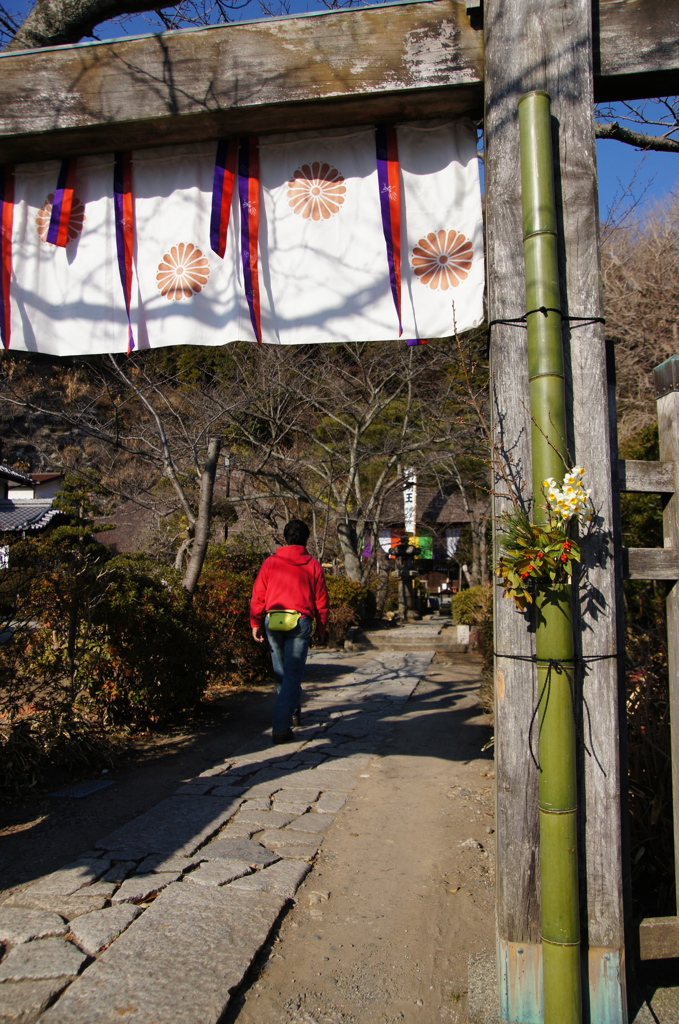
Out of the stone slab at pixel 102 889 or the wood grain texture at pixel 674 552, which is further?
the stone slab at pixel 102 889

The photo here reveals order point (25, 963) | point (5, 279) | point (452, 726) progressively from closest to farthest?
point (25, 963) → point (5, 279) → point (452, 726)

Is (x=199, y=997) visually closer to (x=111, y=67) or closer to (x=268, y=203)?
(x=268, y=203)

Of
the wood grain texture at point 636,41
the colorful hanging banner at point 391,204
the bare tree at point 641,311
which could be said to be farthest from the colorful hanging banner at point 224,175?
the bare tree at point 641,311

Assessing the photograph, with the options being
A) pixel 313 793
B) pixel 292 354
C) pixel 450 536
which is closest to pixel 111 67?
pixel 313 793

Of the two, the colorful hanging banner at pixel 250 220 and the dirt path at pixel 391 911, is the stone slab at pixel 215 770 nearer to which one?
the dirt path at pixel 391 911

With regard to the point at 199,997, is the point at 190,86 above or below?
above

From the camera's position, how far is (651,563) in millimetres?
2498

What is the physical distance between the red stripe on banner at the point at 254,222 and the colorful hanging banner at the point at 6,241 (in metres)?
1.20

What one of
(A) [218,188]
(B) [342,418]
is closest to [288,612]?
(A) [218,188]

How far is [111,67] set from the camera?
9.34ft

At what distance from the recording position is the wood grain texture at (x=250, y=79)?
266 centimetres

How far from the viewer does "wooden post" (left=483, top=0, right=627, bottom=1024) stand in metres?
2.25

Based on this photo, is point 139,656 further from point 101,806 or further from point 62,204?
point 62,204

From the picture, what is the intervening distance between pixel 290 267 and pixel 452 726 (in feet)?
15.9
